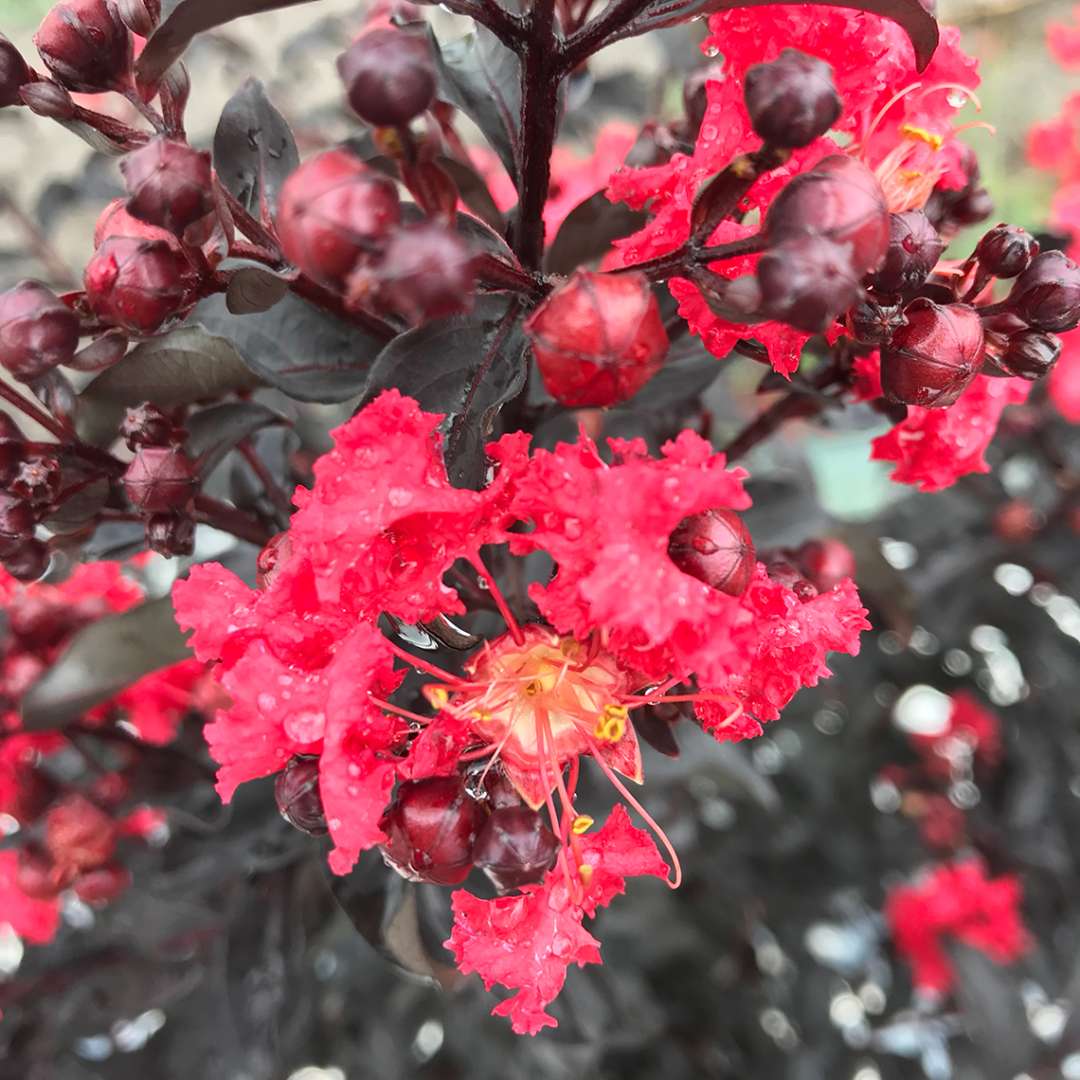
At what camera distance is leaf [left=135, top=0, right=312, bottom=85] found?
58 cm

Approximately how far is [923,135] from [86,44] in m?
0.62

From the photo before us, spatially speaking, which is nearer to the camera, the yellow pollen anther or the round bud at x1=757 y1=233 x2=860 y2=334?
the round bud at x1=757 y1=233 x2=860 y2=334

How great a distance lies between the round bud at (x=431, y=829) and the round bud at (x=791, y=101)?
0.44 metres

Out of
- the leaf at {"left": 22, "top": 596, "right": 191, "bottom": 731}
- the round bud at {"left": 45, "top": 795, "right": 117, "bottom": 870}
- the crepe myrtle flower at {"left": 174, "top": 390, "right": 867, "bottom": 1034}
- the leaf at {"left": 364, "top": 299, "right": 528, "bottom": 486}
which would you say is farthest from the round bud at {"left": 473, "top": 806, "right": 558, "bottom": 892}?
the round bud at {"left": 45, "top": 795, "right": 117, "bottom": 870}

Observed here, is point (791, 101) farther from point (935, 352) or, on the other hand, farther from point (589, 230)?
point (589, 230)

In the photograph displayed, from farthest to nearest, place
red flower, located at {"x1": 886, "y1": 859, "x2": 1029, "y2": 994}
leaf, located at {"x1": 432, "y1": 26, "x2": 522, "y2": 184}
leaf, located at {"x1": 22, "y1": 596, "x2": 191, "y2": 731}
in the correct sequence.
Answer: red flower, located at {"x1": 886, "y1": 859, "x2": 1029, "y2": 994}, leaf, located at {"x1": 22, "y1": 596, "x2": 191, "y2": 731}, leaf, located at {"x1": 432, "y1": 26, "x2": 522, "y2": 184}

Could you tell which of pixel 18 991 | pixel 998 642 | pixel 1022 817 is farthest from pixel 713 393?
pixel 18 991

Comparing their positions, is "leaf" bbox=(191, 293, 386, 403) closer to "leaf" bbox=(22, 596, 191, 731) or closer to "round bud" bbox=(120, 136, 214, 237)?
"round bud" bbox=(120, 136, 214, 237)

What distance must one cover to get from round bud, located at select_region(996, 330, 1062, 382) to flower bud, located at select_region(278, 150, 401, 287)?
1.50 feet

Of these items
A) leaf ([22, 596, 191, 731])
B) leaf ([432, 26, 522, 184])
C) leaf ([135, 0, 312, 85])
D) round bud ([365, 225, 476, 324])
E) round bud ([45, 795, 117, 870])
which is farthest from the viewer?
round bud ([45, 795, 117, 870])

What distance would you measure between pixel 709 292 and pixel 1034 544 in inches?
54.8

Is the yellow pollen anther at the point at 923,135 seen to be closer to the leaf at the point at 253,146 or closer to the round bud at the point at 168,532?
the leaf at the point at 253,146

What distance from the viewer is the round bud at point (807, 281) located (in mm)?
511

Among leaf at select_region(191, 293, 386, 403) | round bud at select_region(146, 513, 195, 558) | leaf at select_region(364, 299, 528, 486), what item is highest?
leaf at select_region(364, 299, 528, 486)
